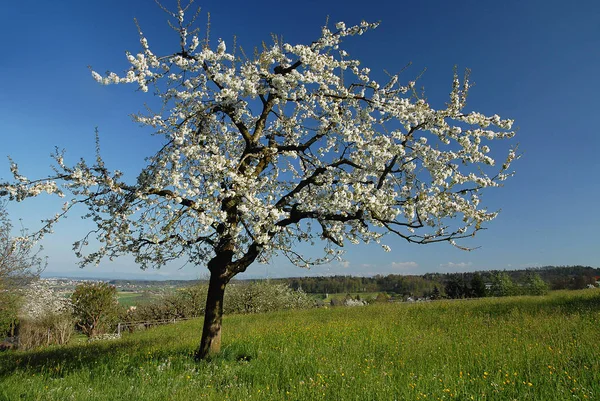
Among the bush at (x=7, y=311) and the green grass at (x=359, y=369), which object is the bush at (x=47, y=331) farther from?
the green grass at (x=359, y=369)

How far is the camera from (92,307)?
2625 cm

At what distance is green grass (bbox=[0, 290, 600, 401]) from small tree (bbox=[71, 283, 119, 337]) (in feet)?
49.1

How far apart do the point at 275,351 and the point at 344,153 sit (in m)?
5.78

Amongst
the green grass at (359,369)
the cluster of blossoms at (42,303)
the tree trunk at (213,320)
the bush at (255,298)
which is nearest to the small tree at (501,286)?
the bush at (255,298)

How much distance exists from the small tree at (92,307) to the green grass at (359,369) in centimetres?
1496

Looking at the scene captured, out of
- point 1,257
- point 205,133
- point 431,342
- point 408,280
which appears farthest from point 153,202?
point 408,280

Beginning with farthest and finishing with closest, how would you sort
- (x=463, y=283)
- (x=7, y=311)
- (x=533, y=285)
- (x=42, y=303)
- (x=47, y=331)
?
1. (x=463, y=283)
2. (x=533, y=285)
3. (x=42, y=303)
4. (x=7, y=311)
5. (x=47, y=331)

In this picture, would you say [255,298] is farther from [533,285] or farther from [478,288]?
[533,285]

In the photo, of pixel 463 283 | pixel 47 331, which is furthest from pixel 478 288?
pixel 47 331

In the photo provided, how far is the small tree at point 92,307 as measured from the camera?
26.3 metres

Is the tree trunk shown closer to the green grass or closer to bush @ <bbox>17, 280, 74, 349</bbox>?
the green grass

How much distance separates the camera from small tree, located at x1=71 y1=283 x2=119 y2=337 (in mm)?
26328

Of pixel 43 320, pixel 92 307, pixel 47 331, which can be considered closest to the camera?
pixel 47 331

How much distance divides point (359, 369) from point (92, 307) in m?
24.7
